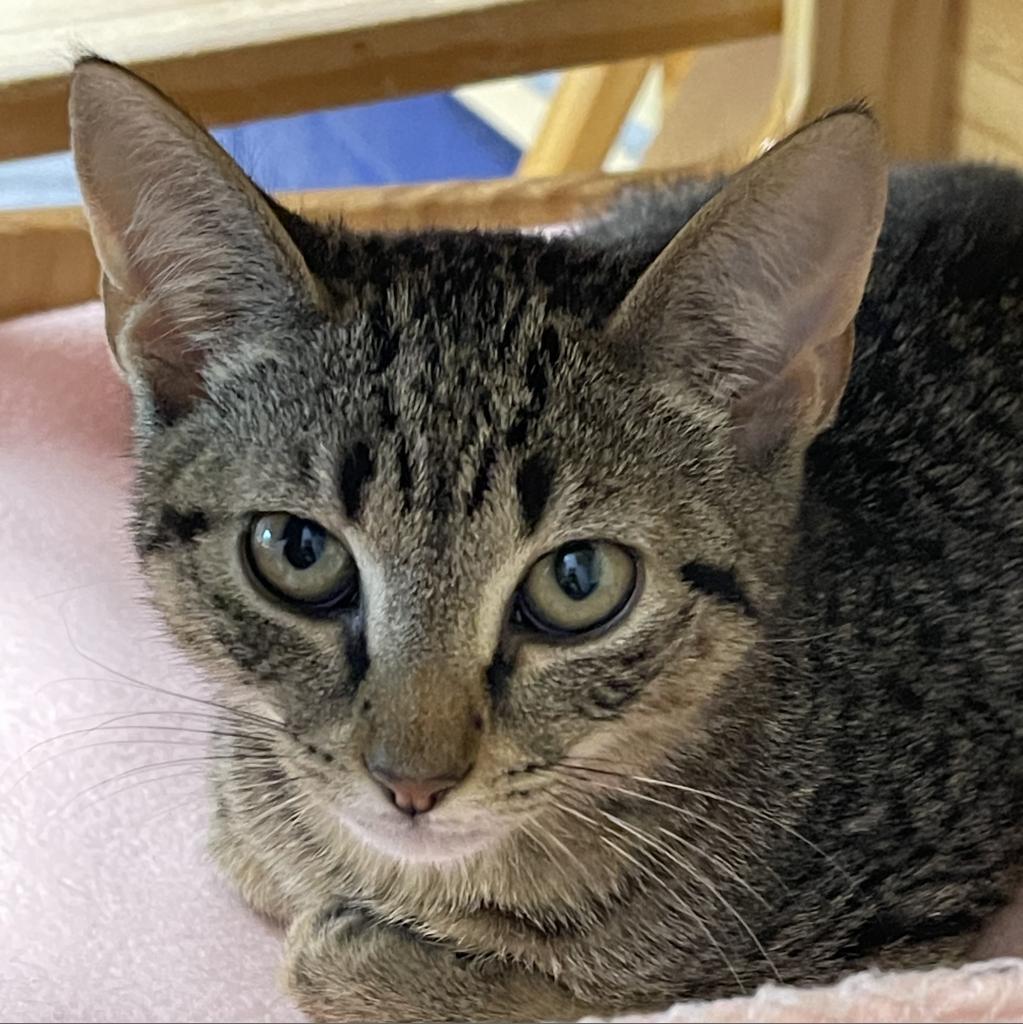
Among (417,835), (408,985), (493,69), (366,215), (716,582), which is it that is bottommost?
(408,985)

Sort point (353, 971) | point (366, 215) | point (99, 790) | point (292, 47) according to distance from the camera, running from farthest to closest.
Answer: point (366, 215) < point (292, 47) < point (99, 790) < point (353, 971)

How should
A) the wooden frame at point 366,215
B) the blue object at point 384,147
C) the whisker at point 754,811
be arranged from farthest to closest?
the blue object at point 384,147
the wooden frame at point 366,215
the whisker at point 754,811

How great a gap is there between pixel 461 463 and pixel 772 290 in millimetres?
205

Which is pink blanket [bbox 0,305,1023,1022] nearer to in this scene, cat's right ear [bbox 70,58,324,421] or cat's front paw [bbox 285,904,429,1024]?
cat's front paw [bbox 285,904,429,1024]

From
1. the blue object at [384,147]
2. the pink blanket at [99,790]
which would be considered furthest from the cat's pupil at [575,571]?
the blue object at [384,147]

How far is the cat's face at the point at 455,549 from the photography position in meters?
0.71

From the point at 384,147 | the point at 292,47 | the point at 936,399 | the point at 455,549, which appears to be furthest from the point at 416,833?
the point at 384,147

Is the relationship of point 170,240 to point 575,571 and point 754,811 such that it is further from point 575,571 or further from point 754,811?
point 754,811

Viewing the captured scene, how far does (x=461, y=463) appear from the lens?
73cm

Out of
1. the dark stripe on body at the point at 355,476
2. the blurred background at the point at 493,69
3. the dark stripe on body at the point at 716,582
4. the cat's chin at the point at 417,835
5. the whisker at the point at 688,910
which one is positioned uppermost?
the blurred background at the point at 493,69

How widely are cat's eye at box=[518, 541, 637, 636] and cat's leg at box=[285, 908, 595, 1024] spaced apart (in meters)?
0.24

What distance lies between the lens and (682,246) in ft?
2.43

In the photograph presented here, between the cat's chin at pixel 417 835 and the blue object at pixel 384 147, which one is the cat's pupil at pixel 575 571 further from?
the blue object at pixel 384 147

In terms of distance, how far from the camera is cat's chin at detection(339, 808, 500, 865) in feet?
2.35
